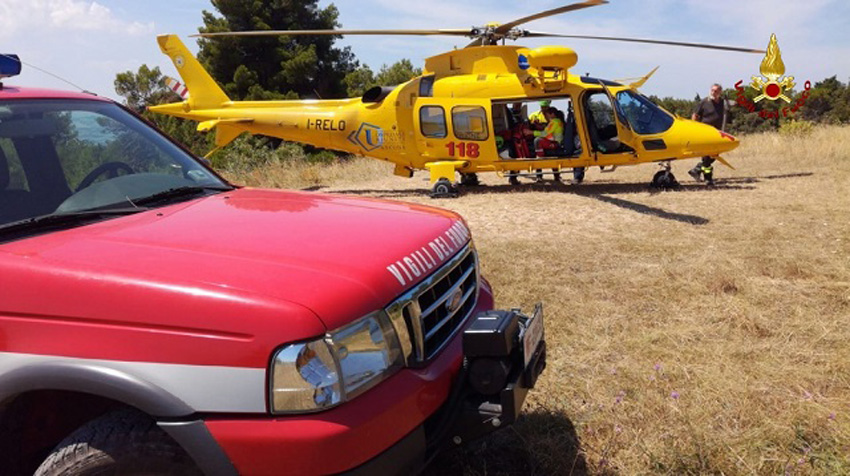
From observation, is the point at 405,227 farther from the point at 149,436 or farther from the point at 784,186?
the point at 784,186

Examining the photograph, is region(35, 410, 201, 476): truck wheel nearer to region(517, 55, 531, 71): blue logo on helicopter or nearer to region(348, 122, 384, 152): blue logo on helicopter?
region(517, 55, 531, 71): blue logo on helicopter

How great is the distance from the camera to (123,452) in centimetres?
173

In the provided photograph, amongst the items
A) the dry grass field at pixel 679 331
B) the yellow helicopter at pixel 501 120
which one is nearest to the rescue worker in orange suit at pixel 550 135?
the yellow helicopter at pixel 501 120

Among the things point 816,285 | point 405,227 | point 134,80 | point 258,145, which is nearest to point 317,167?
point 258,145

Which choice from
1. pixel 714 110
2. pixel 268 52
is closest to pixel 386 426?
pixel 714 110

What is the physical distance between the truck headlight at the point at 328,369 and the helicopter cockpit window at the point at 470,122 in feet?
30.4

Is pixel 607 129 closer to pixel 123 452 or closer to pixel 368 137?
pixel 368 137

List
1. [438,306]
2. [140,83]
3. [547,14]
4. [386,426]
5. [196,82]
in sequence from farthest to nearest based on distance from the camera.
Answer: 1. [140,83]
2. [196,82]
3. [547,14]
4. [438,306]
5. [386,426]

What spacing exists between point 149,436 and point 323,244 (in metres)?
0.79

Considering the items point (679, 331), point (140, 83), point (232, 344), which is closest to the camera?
point (232, 344)

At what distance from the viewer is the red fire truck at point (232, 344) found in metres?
1.66

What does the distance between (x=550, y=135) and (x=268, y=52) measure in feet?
69.3

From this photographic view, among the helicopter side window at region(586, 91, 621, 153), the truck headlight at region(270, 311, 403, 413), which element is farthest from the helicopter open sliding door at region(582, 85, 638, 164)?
the truck headlight at region(270, 311, 403, 413)

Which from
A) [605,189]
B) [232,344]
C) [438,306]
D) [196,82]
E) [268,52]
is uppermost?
[268,52]
